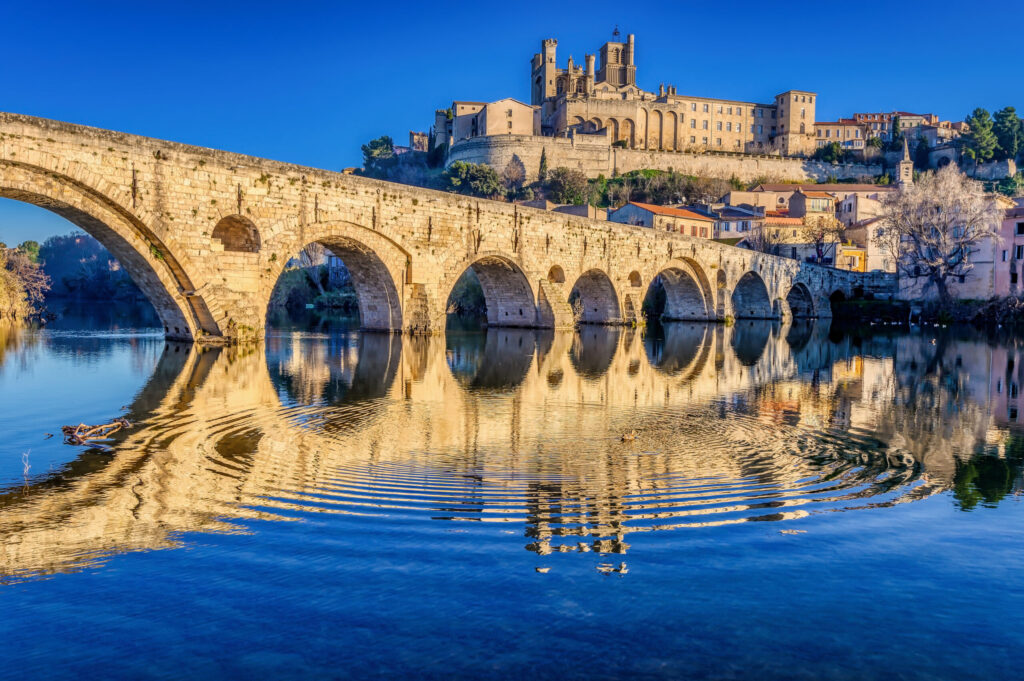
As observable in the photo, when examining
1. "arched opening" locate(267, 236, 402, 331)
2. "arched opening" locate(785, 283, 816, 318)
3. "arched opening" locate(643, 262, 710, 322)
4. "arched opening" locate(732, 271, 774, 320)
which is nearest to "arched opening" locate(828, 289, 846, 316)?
"arched opening" locate(785, 283, 816, 318)

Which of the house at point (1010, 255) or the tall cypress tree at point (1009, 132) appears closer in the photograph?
the house at point (1010, 255)

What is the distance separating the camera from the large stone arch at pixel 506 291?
31870 millimetres

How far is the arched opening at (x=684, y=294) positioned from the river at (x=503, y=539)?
106 ft

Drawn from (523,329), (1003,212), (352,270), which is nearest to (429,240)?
(352,270)

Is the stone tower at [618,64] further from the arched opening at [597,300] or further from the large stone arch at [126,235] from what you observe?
the large stone arch at [126,235]

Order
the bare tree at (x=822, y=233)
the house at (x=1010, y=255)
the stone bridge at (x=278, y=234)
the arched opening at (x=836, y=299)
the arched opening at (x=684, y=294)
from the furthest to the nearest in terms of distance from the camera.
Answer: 1. the bare tree at (x=822, y=233)
2. the arched opening at (x=836, y=299)
3. the house at (x=1010, y=255)
4. the arched opening at (x=684, y=294)
5. the stone bridge at (x=278, y=234)

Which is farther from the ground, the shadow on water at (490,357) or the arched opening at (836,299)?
the arched opening at (836,299)

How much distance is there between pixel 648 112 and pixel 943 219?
5466 cm

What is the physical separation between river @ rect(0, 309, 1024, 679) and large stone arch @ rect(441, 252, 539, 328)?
62.5 ft

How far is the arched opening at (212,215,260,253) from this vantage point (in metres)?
21.3

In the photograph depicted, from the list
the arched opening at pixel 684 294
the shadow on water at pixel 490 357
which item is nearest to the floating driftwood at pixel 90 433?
the shadow on water at pixel 490 357

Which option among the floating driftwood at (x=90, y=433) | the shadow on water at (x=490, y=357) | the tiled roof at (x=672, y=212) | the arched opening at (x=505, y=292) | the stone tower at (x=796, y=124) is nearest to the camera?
the floating driftwood at (x=90, y=433)

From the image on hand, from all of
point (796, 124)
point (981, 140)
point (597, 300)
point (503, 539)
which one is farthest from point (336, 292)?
point (981, 140)

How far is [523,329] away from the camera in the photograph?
34.4 m
